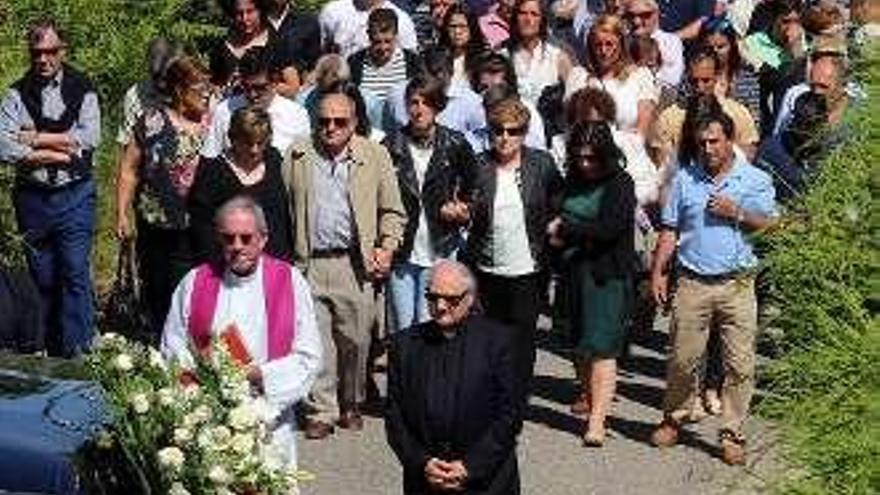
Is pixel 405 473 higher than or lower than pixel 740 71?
lower

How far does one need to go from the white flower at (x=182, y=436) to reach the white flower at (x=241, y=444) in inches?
5.8

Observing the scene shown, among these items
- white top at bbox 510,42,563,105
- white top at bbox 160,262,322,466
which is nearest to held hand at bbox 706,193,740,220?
white top at bbox 160,262,322,466

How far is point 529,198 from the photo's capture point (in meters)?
11.5

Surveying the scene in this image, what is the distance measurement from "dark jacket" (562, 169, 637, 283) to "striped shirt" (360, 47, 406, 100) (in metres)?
2.60

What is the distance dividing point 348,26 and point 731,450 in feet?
15.8

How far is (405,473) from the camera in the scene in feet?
29.7

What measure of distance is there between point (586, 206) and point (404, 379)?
107 inches

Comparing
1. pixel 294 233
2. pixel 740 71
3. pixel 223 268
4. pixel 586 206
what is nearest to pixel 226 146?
pixel 294 233

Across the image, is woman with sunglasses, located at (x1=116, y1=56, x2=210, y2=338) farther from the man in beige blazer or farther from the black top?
the man in beige blazer

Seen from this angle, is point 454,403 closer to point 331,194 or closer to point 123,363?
point 123,363

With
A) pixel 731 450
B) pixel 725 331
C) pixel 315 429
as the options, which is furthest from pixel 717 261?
pixel 315 429

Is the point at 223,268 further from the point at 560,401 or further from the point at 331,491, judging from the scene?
the point at 560,401

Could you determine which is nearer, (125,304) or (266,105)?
(266,105)

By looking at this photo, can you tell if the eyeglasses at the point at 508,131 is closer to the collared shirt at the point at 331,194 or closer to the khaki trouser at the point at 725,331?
the collared shirt at the point at 331,194
